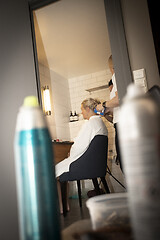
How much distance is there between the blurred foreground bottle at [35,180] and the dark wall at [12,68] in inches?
60.7

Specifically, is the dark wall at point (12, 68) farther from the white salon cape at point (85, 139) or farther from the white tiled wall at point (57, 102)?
the white tiled wall at point (57, 102)

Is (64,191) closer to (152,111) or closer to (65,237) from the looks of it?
(65,237)

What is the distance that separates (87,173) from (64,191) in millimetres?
539

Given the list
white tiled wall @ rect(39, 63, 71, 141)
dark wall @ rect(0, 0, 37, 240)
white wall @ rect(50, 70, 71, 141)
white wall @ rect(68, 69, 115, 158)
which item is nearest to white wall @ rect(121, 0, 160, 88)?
dark wall @ rect(0, 0, 37, 240)

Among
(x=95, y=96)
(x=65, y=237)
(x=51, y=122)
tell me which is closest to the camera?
(x=65, y=237)

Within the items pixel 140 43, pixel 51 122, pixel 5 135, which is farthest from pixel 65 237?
pixel 51 122

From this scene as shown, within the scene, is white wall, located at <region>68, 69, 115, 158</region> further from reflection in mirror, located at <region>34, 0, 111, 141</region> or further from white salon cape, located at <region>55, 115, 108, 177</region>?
white salon cape, located at <region>55, 115, 108, 177</region>

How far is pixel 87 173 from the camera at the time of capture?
9.25 ft

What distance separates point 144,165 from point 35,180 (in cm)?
19

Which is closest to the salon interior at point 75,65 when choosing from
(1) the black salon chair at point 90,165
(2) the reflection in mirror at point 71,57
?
(2) the reflection in mirror at point 71,57

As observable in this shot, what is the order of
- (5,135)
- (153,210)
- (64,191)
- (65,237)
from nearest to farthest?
1. (153,210)
2. (65,237)
3. (5,135)
4. (64,191)

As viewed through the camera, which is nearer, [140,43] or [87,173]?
[140,43]

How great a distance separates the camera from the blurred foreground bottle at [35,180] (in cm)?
40

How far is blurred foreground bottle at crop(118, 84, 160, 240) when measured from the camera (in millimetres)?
334
